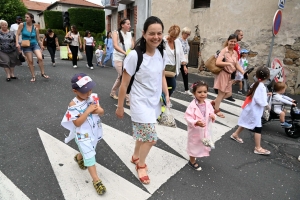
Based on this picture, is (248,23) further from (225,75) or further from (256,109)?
(256,109)

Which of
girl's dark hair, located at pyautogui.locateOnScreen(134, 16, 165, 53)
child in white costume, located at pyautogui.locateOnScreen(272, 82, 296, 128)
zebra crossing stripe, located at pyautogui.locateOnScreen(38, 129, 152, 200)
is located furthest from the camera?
child in white costume, located at pyautogui.locateOnScreen(272, 82, 296, 128)

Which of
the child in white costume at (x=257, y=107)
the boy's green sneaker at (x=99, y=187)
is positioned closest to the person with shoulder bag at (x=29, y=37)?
the boy's green sneaker at (x=99, y=187)

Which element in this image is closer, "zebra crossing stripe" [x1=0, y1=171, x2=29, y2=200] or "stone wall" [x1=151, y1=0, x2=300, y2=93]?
"zebra crossing stripe" [x1=0, y1=171, x2=29, y2=200]

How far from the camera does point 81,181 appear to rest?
2697mm

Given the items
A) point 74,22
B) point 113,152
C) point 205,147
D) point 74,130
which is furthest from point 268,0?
point 74,22

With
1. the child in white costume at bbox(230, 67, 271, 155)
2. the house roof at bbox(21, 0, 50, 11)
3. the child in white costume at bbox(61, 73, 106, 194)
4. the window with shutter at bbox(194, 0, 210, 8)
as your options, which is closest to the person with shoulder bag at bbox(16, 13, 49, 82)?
the child in white costume at bbox(61, 73, 106, 194)

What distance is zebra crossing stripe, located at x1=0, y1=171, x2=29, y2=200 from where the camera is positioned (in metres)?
2.41

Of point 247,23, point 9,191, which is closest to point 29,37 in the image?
point 9,191

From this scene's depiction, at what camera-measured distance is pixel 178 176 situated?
2895 mm

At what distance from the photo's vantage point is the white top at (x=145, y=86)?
242 cm

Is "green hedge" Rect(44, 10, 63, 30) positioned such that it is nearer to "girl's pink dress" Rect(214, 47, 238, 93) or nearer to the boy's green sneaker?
"girl's pink dress" Rect(214, 47, 238, 93)

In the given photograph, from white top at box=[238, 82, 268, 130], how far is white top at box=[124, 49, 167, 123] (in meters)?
1.85

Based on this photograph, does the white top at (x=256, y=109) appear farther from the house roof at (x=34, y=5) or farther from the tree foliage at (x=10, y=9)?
the house roof at (x=34, y=5)

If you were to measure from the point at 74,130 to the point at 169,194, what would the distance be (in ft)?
4.11
